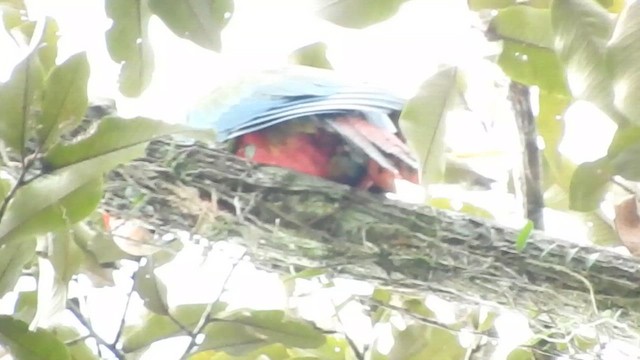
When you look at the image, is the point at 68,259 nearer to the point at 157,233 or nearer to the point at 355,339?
the point at 157,233

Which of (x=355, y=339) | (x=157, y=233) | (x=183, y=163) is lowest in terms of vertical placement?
(x=355, y=339)

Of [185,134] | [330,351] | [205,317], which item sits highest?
[185,134]

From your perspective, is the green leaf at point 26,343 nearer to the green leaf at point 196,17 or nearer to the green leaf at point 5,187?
the green leaf at point 5,187

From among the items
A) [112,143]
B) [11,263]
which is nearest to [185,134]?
[112,143]

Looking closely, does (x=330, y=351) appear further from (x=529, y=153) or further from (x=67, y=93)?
(x=67, y=93)

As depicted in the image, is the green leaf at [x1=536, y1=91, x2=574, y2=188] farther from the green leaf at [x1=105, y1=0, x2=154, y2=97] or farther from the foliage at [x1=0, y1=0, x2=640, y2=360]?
the green leaf at [x1=105, y1=0, x2=154, y2=97]

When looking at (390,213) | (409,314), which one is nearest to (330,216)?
(390,213)
